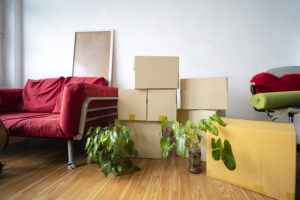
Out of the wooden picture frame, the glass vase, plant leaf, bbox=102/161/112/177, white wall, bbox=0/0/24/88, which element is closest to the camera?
plant leaf, bbox=102/161/112/177

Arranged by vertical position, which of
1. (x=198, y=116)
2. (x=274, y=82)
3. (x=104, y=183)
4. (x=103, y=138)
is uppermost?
(x=274, y=82)

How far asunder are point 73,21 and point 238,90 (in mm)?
2391

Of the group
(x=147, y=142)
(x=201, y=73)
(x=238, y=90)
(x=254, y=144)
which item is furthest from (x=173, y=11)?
(x=254, y=144)

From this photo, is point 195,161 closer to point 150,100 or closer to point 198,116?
point 198,116

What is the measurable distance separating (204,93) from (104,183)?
42.1 inches

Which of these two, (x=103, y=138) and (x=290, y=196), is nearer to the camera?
(x=290, y=196)

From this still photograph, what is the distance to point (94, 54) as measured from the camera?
210 centimetres

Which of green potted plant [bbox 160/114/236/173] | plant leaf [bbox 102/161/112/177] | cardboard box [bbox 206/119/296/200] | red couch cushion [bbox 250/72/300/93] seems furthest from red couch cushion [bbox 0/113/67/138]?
red couch cushion [bbox 250/72/300/93]

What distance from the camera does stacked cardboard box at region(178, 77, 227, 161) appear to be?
4.48ft

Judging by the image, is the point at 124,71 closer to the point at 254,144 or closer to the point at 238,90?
the point at 238,90

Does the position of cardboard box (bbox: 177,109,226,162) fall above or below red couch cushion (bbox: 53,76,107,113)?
below

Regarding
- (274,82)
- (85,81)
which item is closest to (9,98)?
(85,81)

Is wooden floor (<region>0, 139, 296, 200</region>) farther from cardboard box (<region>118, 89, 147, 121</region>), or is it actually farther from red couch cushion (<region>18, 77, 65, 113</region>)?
red couch cushion (<region>18, 77, 65, 113</region>)

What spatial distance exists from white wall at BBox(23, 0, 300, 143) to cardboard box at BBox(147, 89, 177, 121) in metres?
0.70
